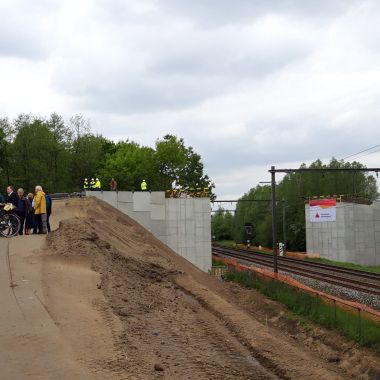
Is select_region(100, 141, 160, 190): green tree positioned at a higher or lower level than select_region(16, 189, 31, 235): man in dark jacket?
higher

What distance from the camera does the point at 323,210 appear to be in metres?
57.9

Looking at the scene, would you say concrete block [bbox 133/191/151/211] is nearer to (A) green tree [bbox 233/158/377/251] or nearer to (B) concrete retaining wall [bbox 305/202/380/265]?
(B) concrete retaining wall [bbox 305/202/380/265]

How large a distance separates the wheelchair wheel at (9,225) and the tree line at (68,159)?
34.6m

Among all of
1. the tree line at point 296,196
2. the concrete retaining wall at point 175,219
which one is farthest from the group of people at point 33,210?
the tree line at point 296,196

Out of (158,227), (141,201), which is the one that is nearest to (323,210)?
(158,227)

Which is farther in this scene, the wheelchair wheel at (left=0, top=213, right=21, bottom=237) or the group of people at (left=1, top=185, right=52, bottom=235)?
the group of people at (left=1, top=185, right=52, bottom=235)

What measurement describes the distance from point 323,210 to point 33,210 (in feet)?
143

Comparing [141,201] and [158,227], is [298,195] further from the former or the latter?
[141,201]

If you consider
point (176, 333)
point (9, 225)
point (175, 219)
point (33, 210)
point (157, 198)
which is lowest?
point (176, 333)

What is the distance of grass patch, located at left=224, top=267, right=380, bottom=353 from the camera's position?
47.6 feet

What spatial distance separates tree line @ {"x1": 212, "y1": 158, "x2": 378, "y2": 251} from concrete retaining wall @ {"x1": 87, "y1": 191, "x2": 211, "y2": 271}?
3429 centimetres

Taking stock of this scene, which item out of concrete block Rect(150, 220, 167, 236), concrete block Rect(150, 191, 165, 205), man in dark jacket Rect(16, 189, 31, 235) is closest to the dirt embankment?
man in dark jacket Rect(16, 189, 31, 235)

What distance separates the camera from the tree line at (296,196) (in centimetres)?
7962

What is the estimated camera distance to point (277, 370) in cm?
927
